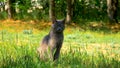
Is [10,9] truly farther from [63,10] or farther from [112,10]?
[112,10]

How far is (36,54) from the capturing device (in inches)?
382

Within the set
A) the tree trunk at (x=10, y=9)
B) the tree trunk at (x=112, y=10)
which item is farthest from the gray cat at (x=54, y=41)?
the tree trunk at (x=112, y=10)

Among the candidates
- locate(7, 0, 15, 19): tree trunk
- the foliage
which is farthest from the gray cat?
locate(7, 0, 15, 19): tree trunk

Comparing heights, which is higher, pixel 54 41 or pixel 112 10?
pixel 54 41

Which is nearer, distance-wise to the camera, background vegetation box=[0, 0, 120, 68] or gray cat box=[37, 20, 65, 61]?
background vegetation box=[0, 0, 120, 68]

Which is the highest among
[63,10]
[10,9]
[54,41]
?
[54,41]

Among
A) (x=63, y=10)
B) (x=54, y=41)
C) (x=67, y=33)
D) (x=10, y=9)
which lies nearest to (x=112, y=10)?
(x=63, y=10)

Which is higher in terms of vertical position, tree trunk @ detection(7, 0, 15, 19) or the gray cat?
the gray cat

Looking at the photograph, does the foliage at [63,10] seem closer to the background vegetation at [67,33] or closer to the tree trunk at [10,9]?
the background vegetation at [67,33]

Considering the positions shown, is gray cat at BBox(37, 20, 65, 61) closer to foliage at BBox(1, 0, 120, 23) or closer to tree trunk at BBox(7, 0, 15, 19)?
foliage at BBox(1, 0, 120, 23)

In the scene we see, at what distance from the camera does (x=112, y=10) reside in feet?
91.9

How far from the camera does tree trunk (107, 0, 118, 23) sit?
2720 cm

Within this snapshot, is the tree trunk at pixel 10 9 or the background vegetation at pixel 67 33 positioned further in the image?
the tree trunk at pixel 10 9

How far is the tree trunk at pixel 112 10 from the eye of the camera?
27.2 metres
